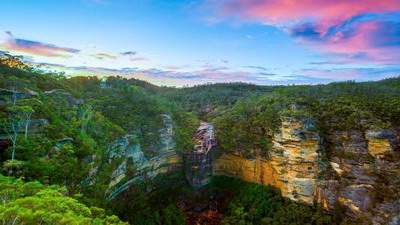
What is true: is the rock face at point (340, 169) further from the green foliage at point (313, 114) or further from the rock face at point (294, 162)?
the green foliage at point (313, 114)

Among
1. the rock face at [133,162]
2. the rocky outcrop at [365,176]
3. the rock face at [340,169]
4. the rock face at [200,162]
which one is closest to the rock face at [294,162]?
the rock face at [340,169]

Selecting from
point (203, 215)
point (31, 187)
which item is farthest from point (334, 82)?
point (31, 187)

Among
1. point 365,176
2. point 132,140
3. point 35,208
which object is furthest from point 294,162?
point 35,208

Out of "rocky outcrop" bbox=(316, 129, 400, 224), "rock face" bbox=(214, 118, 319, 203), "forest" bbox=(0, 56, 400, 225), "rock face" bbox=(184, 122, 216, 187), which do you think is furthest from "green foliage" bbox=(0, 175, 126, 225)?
"rock face" bbox=(184, 122, 216, 187)

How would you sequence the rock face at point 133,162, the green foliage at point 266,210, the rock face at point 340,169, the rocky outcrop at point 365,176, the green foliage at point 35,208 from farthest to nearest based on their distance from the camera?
1. the green foliage at point 266,210
2. the rock face at point 133,162
3. the rock face at point 340,169
4. the rocky outcrop at point 365,176
5. the green foliage at point 35,208

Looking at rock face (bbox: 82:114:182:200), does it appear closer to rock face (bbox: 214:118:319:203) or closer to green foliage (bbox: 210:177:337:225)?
green foliage (bbox: 210:177:337:225)

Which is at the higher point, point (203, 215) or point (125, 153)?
point (125, 153)

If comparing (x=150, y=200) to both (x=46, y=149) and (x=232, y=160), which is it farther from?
(x=46, y=149)

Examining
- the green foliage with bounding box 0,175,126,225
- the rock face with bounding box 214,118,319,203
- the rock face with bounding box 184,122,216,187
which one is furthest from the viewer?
the rock face with bounding box 184,122,216,187
